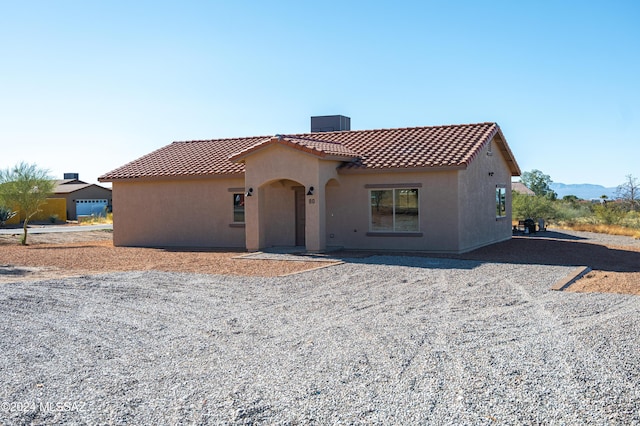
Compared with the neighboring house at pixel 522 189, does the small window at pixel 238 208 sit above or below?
below

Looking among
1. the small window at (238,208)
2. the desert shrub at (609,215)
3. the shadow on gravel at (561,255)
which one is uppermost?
the small window at (238,208)

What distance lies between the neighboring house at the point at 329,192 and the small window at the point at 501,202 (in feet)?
0.16

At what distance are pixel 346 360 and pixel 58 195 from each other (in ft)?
164

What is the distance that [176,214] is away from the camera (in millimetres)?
23875

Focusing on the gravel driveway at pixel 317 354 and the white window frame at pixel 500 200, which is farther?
the white window frame at pixel 500 200

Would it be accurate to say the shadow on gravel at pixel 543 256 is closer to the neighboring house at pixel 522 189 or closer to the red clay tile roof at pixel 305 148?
the red clay tile roof at pixel 305 148

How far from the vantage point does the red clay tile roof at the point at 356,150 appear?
19.9 m

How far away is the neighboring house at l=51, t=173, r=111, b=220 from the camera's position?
52756 millimetres

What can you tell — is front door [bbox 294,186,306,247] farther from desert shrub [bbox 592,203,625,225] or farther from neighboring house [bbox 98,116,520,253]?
desert shrub [bbox 592,203,625,225]

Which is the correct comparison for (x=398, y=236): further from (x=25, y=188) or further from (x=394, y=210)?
(x=25, y=188)

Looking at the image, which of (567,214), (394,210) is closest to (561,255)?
(394,210)

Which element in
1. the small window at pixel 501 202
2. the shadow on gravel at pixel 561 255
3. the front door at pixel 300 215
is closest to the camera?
the shadow on gravel at pixel 561 255

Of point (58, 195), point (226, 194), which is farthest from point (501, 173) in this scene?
point (58, 195)

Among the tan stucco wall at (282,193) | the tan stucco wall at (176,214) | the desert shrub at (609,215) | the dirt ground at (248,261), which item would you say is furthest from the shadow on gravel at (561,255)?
the desert shrub at (609,215)
